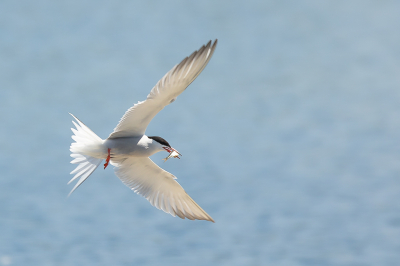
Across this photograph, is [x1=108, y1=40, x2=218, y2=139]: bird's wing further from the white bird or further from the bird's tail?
the bird's tail

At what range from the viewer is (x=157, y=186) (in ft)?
18.9

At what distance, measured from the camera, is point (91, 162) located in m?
5.19

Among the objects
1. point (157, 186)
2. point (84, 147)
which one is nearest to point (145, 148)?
point (84, 147)

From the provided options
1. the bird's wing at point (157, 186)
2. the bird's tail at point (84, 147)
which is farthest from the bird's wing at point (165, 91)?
the bird's wing at point (157, 186)

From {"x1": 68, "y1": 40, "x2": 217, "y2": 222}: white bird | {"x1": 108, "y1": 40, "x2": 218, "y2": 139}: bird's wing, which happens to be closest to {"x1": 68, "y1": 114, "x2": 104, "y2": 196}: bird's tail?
{"x1": 68, "y1": 40, "x2": 217, "y2": 222}: white bird

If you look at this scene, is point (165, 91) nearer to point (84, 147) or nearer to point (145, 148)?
point (145, 148)

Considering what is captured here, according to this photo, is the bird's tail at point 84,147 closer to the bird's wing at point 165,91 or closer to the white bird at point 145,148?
the white bird at point 145,148

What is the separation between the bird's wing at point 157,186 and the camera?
5574 millimetres

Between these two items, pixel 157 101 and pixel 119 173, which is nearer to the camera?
pixel 157 101

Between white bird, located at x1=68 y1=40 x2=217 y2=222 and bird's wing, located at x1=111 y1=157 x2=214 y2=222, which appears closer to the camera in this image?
white bird, located at x1=68 y1=40 x2=217 y2=222

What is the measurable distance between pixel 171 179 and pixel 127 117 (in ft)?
3.56

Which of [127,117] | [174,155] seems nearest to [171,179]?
[174,155]

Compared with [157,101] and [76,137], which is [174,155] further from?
[76,137]

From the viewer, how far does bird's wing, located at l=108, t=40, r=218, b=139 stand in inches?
166
